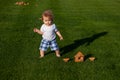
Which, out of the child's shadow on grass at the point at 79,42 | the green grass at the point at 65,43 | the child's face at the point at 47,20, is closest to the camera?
the green grass at the point at 65,43

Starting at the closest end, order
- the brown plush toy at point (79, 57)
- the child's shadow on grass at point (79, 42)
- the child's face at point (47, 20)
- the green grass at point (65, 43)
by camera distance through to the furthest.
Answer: the green grass at point (65, 43) → the child's face at point (47, 20) → the brown plush toy at point (79, 57) → the child's shadow on grass at point (79, 42)

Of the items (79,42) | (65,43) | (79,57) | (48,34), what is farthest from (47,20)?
(79,42)

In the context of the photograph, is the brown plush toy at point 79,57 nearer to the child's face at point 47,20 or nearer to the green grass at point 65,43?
the green grass at point 65,43

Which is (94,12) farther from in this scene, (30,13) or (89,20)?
(30,13)

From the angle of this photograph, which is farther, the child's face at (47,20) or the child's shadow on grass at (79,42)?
the child's shadow on grass at (79,42)

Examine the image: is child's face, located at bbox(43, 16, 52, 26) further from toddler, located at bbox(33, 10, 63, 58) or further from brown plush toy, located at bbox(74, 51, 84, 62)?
brown plush toy, located at bbox(74, 51, 84, 62)

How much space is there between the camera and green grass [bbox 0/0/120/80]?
8.69 meters

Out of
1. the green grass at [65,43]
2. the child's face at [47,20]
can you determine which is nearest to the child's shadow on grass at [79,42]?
the green grass at [65,43]

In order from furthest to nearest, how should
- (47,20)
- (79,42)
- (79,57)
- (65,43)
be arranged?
1. (79,42)
2. (65,43)
3. (79,57)
4. (47,20)

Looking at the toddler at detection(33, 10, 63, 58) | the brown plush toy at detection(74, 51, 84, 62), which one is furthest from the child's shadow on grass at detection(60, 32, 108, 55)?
the brown plush toy at detection(74, 51, 84, 62)

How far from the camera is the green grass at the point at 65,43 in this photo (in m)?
8.69

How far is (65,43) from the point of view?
11414mm

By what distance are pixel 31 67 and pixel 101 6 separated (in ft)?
39.1

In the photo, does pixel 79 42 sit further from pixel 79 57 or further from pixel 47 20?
pixel 47 20
